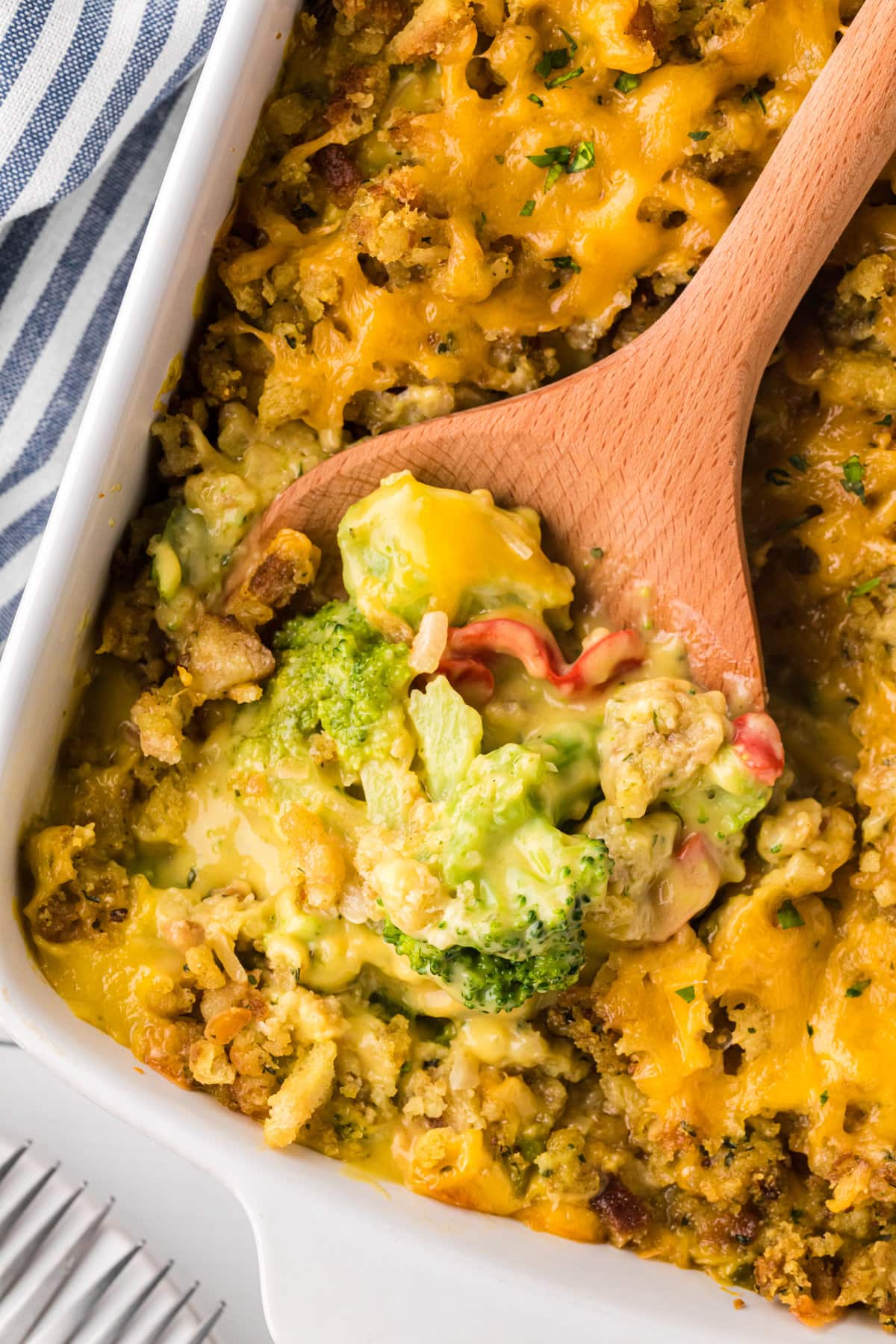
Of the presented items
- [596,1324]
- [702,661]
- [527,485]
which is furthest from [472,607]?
[596,1324]

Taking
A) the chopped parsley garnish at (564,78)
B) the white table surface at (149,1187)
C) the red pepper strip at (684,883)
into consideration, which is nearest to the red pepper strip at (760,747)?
the red pepper strip at (684,883)

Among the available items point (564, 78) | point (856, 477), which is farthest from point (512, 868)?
point (564, 78)

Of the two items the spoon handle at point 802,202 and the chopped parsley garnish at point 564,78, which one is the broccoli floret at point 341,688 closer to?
the spoon handle at point 802,202

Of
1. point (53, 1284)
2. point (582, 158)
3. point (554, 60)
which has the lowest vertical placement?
point (53, 1284)

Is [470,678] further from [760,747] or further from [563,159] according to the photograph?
[563,159]

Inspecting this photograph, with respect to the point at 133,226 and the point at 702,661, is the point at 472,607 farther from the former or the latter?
the point at 133,226

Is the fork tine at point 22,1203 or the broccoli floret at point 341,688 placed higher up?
the broccoli floret at point 341,688

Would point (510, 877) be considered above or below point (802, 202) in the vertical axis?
below
